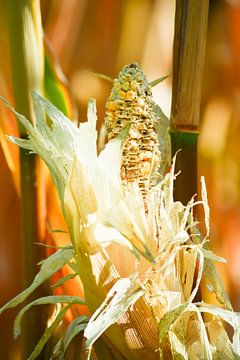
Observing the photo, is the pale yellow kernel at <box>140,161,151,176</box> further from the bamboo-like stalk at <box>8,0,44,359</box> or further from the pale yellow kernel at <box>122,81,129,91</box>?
the bamboo-like stalk at <box>8,0,44,359</box>

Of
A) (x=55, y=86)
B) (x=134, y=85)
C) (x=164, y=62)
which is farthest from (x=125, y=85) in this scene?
(x=164, y=62)

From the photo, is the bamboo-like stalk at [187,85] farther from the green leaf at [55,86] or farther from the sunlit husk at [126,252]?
the green leaf at [55,86]

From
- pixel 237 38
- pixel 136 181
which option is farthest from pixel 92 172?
pixel 237 38

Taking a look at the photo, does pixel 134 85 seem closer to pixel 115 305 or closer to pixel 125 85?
pixel 125 85

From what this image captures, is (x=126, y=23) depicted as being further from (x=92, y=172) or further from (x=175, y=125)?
(x=92, y=172)

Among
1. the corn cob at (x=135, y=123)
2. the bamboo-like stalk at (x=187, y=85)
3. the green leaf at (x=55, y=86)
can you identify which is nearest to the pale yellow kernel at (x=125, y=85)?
the corn cob at (x=135, y=123)

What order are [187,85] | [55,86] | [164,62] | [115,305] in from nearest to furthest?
[115,305]
[187,85]
[55,86]
[164,62]

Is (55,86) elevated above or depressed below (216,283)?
above
